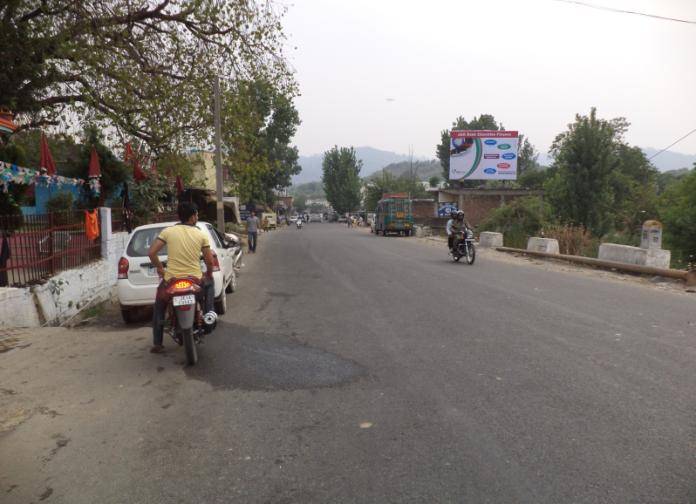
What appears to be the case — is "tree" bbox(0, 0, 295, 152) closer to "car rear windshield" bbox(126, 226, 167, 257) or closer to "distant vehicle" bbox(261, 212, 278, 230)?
"car rear windshield" bbox(126, 226, 167, 257)

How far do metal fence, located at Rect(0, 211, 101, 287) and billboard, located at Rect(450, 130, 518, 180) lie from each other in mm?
37998

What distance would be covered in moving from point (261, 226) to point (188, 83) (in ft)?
148

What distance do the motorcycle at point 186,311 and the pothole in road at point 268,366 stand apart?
256mm

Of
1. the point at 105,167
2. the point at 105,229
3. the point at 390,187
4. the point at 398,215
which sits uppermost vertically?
the point at 390,187

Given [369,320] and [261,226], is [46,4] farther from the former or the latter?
[261,226]

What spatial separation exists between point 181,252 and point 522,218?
95.2 ft

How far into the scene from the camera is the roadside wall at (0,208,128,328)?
732 cm

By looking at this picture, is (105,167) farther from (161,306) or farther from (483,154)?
(483,154)

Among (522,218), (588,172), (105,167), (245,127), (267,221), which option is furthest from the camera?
(267,221)

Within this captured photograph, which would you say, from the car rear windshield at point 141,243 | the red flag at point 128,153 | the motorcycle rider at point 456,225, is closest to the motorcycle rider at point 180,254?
the car rear windshield at point 141,243

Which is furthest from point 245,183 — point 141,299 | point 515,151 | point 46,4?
point 515,151

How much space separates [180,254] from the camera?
559 cm

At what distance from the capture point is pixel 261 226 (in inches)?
2298

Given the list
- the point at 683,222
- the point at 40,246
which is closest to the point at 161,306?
the point at 40,246
